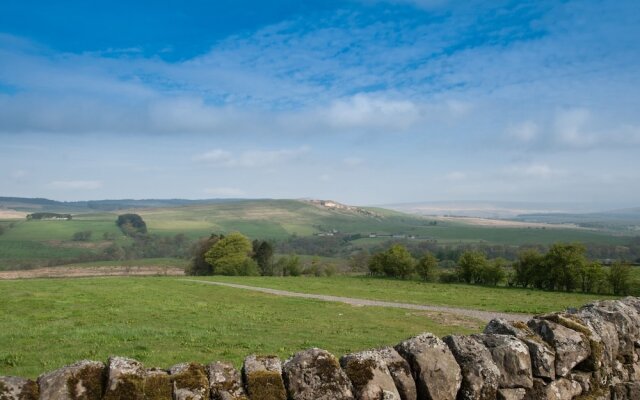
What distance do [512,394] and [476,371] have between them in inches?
23.9

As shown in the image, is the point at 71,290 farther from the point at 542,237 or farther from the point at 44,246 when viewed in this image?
the point at 542,237

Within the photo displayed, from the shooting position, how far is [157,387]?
184 inches

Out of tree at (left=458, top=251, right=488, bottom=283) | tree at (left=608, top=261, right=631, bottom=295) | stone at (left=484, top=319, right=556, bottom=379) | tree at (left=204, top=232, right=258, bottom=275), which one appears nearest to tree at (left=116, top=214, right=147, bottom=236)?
tree at (left=204, top=232, right=258, bottom=275)

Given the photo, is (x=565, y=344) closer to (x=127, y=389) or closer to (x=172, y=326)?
(x=127, y=389)

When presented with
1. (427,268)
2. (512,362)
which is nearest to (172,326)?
(512,362)

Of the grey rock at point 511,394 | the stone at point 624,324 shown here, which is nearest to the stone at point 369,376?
the grey rock at point 511,394

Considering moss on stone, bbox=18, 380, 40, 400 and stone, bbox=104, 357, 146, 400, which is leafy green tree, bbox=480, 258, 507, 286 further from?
moss on stone, bbox=18, 380, 40, 400

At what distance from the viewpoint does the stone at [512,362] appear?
5.81 meters

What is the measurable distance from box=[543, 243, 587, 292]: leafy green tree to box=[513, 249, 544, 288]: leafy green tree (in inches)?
32.1

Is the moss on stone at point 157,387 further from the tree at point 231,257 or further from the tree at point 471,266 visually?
the tree at point 231,257

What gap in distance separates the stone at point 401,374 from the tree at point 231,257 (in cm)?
5722

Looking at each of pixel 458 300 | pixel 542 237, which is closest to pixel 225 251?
pixel 458 300

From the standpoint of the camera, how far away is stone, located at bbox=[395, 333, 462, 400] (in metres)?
5.40

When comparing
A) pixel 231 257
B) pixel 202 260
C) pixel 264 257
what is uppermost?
pixel 231 257
